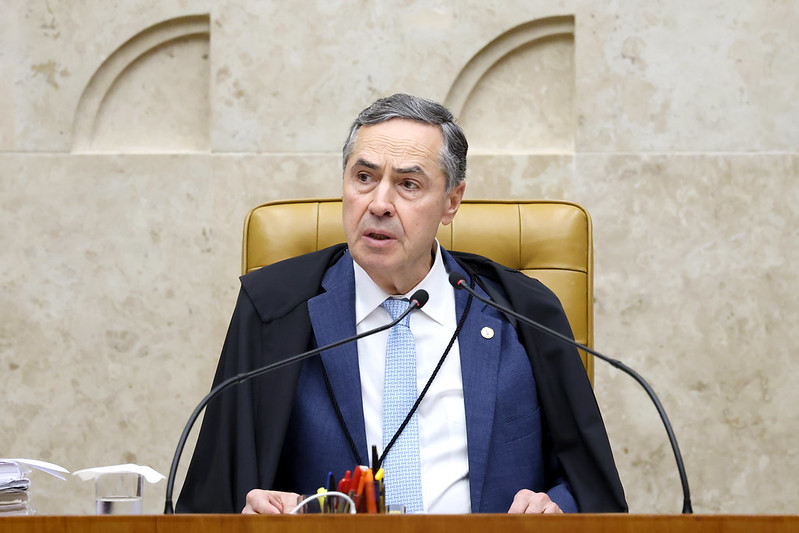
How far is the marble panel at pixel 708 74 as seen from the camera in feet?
8.39

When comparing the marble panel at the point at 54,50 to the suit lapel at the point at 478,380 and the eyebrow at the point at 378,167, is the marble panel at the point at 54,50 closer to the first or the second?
the eyebrow at the point at 378,167

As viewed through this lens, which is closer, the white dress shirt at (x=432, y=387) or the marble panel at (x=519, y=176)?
the white dress shirt at (x=432, y=387)

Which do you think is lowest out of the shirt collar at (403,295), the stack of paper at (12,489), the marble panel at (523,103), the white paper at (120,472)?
the stack of paper at (12,489)

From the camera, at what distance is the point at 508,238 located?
79.0 inches

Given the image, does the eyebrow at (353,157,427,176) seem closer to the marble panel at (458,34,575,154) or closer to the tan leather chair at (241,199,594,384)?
the tan leather chair at (241,199,594,384)

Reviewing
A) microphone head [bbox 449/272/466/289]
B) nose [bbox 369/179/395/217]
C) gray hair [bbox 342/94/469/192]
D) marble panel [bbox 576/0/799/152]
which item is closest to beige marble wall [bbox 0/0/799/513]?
marble panel [bbox 576/0/799/152]

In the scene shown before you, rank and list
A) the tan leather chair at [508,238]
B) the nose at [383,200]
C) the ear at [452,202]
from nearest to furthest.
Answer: the nose at [383,200] → the ear at [452,202] → the tan leather chair at [508,238]

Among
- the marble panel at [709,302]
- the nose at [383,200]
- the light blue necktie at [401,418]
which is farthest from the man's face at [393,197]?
the marble panel at [709,302]

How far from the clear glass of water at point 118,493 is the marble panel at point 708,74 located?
5.52 feet

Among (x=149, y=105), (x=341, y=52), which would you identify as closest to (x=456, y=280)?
(x=341, y=52)

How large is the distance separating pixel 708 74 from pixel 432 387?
1.36 meters

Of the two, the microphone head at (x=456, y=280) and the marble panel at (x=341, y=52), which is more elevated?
the marble panel at (x=341, y=52)

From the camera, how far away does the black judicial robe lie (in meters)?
1.65
